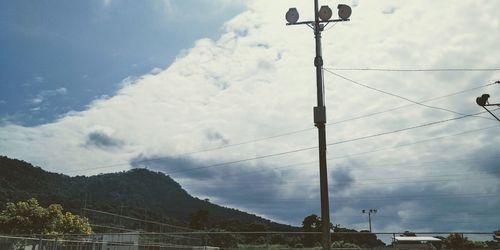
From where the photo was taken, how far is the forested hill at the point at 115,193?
3547 inches

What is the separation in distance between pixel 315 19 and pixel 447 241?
1129 cm

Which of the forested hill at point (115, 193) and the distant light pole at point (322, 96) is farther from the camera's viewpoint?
the forested hill at point (115, 193)

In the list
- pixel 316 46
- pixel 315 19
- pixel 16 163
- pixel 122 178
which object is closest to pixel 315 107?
pixel 316 46

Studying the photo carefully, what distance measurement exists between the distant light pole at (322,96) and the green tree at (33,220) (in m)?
43.9

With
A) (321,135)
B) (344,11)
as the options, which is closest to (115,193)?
(344,11)

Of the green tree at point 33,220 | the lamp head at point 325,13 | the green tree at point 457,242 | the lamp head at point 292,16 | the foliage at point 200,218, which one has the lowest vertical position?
the green tree at point 457,242

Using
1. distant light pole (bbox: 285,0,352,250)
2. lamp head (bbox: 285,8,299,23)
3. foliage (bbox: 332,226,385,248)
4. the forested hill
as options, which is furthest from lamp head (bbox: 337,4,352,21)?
the forested hill

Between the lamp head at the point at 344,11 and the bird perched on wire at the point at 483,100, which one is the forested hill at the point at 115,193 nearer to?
the bird perched on wire at the point at 483,100

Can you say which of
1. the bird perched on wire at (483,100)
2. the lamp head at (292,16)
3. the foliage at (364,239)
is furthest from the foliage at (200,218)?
the lamp head at (292,16)

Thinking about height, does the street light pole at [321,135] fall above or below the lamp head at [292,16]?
below

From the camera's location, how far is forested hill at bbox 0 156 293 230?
9008 cm

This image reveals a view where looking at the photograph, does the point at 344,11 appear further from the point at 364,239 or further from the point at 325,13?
the point at 364,239

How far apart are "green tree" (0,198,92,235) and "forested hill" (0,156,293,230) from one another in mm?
12903

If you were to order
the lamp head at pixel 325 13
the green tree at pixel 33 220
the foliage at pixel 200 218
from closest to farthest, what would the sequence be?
the lamp head at pixel 325 13
the green tree at pixel 33 220
the foliage at pixel 200 218
